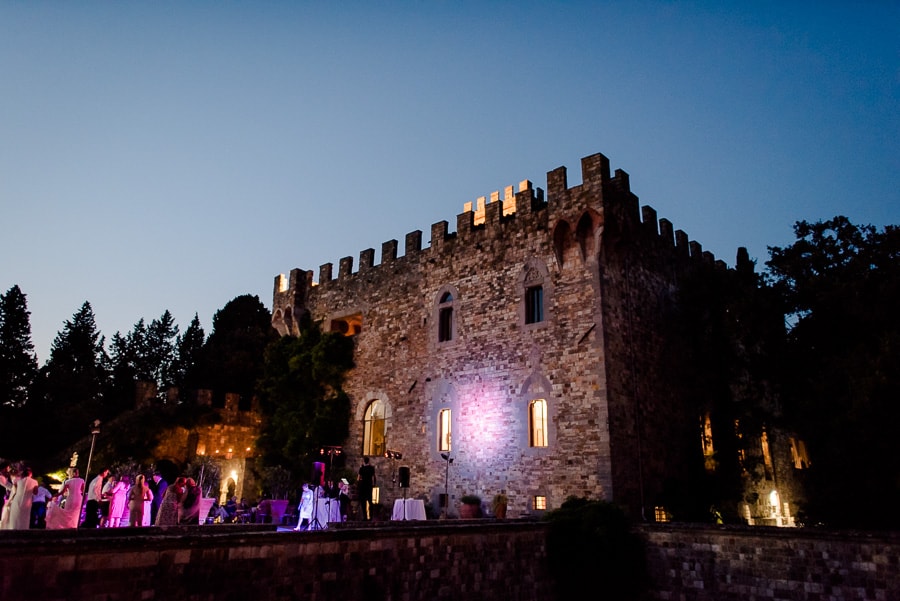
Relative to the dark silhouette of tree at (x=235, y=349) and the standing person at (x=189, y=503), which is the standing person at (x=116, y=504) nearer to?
the standing person at (x=189, y=503)

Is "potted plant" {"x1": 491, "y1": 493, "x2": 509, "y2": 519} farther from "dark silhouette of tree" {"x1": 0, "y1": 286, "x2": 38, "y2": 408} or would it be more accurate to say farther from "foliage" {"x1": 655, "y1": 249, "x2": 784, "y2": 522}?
"dark silhouette of tree" {"x1": 0, "y1": 286, "x2": 38, "y2": 408}

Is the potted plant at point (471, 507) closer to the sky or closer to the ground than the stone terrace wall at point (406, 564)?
closer to the sky

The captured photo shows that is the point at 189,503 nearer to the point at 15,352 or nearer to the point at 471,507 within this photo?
the point at 471,507

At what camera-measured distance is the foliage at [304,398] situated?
846 inches

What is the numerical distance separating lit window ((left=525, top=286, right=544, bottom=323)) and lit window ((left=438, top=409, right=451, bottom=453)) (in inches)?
153

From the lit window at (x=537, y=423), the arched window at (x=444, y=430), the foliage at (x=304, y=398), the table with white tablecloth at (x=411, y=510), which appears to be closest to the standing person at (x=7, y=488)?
the table with white tablecloth at (x=411, y=510)

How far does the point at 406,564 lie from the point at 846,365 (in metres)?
11.7

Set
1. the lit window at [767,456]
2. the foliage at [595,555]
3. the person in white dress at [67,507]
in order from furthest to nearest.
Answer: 1. the lit window at [767,456]
2. the foliage at [595,555]
3. the person in white dress at [67,507]

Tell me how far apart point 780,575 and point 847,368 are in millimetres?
6237

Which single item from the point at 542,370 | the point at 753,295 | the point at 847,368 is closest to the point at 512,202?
the point at 542,370

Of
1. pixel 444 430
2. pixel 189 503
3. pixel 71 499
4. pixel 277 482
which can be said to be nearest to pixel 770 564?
pixel 444 430

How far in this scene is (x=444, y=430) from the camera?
1856 centimetres

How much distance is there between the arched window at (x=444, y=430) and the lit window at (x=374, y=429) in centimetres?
275

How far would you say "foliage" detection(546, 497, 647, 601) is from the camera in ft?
39.3
